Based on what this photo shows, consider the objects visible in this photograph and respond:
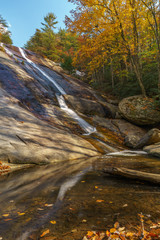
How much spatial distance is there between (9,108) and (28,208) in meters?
7.75

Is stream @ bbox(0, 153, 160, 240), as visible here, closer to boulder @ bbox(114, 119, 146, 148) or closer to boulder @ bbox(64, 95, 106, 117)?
boulder @ bbox(114, 119, 146, 148)

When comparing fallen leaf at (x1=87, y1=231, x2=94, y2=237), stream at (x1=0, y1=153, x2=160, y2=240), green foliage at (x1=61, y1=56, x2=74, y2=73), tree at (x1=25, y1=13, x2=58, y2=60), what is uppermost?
tree at (x1=25, y1=13, x2=58, y2=60)

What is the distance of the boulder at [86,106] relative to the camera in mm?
14359

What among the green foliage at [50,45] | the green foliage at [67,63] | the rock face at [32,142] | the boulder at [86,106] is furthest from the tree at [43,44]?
the rock face at [32,142]

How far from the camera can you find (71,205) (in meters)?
2.71

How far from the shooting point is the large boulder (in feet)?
39.7

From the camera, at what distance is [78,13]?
13.0 metres

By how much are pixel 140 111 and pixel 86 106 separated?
4.97 m

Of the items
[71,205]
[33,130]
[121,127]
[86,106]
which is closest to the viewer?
[71,205]

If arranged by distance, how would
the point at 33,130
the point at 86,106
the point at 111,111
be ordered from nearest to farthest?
the point at 33,130 → the point at 86,106 → the point at 111,111

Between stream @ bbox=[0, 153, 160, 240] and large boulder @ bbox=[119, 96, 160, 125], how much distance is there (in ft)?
30.6

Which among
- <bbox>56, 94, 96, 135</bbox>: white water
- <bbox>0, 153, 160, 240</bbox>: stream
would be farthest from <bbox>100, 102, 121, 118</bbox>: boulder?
<bbox>0, 153, 160, 240</bbox>: stream

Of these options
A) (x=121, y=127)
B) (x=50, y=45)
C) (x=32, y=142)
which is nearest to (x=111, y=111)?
(x=121, y=127)

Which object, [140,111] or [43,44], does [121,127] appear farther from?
[43,44]
